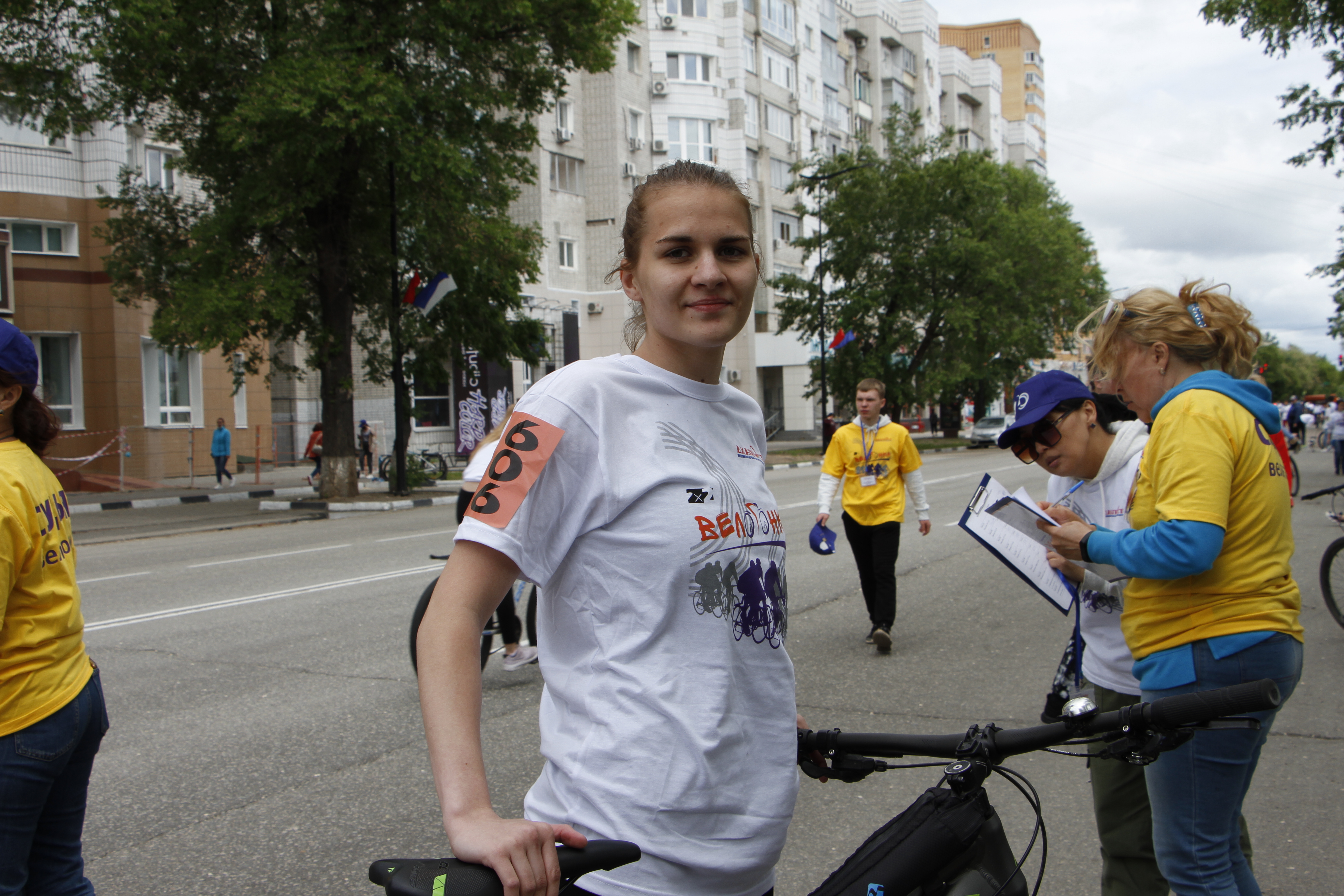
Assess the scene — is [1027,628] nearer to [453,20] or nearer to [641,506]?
[641,506]

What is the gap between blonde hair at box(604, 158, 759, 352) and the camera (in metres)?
1.86

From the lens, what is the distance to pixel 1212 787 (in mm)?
2506

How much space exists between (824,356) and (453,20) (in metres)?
23.5

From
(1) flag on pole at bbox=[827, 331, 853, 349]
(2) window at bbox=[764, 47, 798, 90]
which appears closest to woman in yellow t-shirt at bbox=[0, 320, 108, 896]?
(1) flag on pole at bbox=[827, 331, 853, 349]

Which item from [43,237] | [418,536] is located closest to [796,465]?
[418,536]

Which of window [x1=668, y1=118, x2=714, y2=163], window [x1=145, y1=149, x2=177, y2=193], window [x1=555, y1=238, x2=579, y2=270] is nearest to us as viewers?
window [x1=145, y1=149, x2=177, y2=193]

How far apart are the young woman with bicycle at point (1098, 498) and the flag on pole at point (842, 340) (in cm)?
3876

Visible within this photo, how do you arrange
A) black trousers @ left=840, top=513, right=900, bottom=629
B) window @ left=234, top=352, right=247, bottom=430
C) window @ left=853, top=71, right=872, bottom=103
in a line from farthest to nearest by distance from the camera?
window @ left=853, top=71, right=872, bottom=103
window @ left=234, top=352, right=247, bottom=430
black trousers @ left=840, top=513, right=900, bottom=629

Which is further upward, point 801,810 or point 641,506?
point 641,506

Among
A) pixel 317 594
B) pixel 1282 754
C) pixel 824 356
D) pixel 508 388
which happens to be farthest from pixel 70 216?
pixel 1282 754

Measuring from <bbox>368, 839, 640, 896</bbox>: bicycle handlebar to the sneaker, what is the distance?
5.93 metres

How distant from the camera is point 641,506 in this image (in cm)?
167

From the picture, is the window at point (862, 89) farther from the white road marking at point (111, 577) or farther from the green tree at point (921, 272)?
the white road marking at point (111, 577)

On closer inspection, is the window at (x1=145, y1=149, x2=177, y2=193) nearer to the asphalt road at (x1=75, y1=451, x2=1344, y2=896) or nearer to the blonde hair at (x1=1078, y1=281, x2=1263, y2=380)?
the asphalt road at (x1=75, y1=451, x2=1344, y2=896)
